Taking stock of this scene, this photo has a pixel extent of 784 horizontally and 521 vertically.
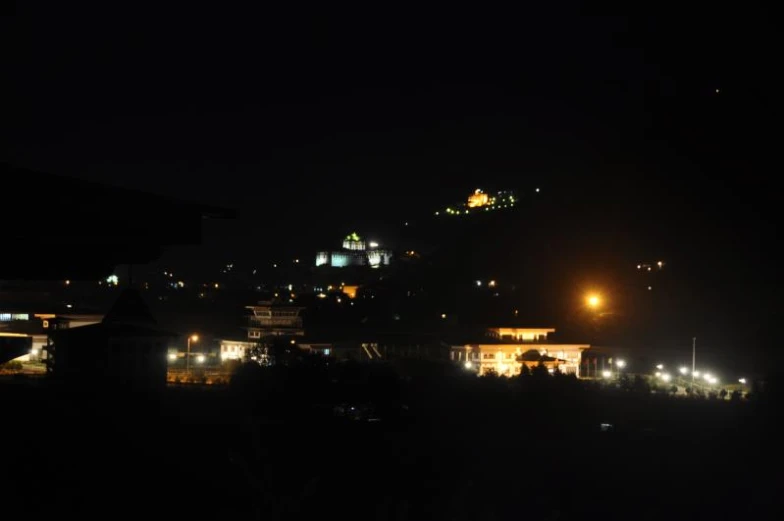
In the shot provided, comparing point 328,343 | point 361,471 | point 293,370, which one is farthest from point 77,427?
point 328,343

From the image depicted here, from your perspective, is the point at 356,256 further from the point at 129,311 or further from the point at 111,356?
the point at 111,356

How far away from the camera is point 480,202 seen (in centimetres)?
6144

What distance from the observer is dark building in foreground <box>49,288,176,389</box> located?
6.10 metres

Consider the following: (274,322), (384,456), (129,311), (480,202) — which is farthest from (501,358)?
(480,202)

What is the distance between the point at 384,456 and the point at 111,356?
2.88 meters

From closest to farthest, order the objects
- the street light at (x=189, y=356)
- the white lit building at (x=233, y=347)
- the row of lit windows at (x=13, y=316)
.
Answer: the street light at (x=189, y=356) → the row of lit windows at (x=13, y=316) → the white lit building at (x=233, y=347)

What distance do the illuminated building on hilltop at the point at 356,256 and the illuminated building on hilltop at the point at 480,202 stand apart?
8.28m

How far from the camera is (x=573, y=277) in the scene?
29094mm

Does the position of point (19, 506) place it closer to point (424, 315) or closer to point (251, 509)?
point (251, 509)

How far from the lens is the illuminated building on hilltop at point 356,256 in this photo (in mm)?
52594

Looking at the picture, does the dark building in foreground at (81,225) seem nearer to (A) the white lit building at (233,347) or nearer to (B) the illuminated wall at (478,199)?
(A) the white lit building at (233,347)

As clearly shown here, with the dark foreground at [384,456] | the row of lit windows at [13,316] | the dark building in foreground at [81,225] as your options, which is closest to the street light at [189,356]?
the row of lit windows at [13,316]

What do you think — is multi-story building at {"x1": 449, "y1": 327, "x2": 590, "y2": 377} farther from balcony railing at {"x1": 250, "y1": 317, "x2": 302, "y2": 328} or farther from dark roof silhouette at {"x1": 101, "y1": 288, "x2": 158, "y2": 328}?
dark roof silhouette at {"x1": 101, "y1": 288, "x2": 158, "y2": 328}

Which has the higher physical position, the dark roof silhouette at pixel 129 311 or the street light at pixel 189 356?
the dark roof silhouette at pixel 129 311
